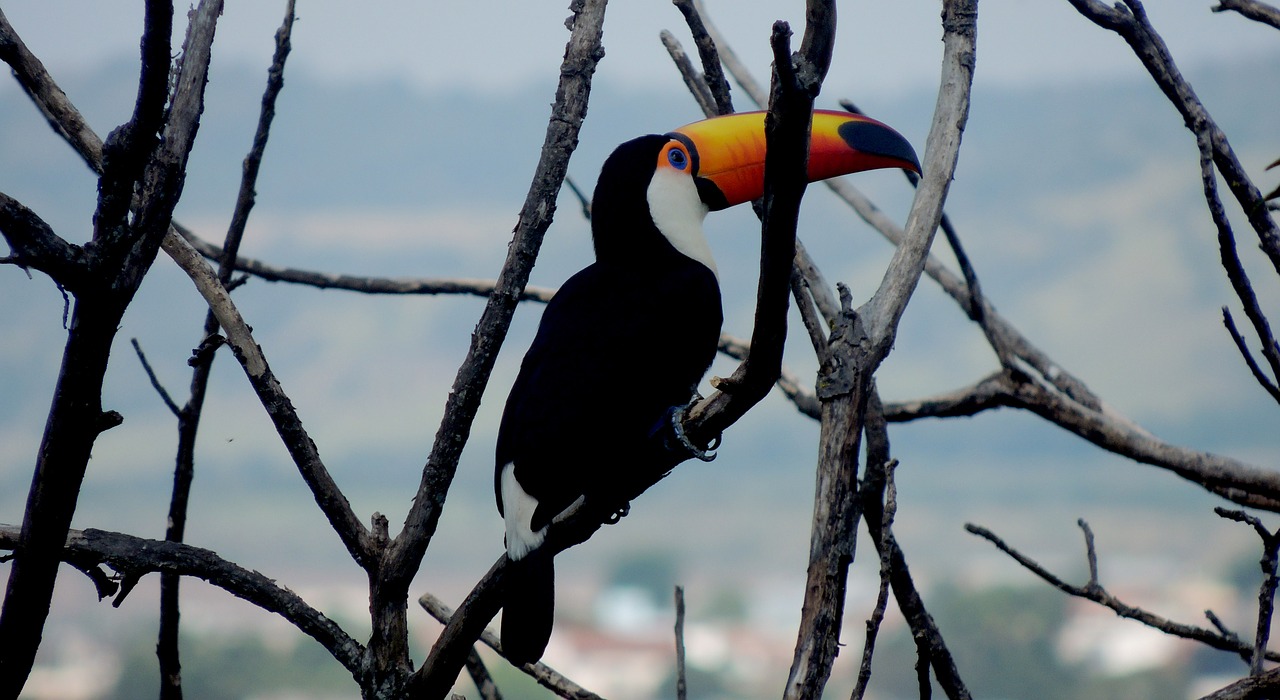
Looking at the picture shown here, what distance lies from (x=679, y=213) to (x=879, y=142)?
1.59 ft

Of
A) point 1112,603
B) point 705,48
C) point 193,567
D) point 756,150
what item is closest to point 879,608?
point 1112,603

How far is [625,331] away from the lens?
2123mm

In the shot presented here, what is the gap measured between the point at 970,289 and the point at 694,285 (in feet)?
2.59

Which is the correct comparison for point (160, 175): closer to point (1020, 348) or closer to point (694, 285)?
point (694, 285)

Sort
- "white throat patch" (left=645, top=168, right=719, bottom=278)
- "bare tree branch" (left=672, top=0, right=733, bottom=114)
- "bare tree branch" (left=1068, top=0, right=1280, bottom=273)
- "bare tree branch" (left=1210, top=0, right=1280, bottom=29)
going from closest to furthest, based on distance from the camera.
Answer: "bare tree branch" (left=1068, top=0, right=1280, bottom=273), "bare tree branch" (left=1210, top=0, right=1280, bottom=29), "bare tree branch" (left=672, top=0, right=733, bottom=114), "white throat patch" (left=645, top=168, right=719, bottom=278)

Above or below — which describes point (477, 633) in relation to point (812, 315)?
below

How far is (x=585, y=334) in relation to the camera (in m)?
2.16

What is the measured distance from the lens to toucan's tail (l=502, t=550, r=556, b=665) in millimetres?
1803

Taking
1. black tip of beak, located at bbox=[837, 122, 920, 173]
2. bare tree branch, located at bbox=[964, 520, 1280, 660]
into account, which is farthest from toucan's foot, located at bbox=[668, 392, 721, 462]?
black tip of beak, located at bbox=[837, 122, 920, 173]

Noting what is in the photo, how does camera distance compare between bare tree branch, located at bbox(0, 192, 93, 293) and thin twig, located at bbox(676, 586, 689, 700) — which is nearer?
bare tree branch, located at bbox(0, 192, 93, 293)

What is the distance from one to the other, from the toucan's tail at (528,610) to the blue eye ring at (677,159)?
3.65 ft

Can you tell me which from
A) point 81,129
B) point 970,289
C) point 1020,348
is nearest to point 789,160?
point 81,129

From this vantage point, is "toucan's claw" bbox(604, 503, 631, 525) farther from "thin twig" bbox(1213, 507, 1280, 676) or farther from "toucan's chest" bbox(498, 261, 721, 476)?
"thin twig" bbox(1213, 507, 1280, 676)

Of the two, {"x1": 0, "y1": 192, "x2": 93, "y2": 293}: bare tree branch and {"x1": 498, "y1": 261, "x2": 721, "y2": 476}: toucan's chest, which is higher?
{"x1": 498, "y1": 261, "x2": 721, "y2": 476}: toucan's chest
